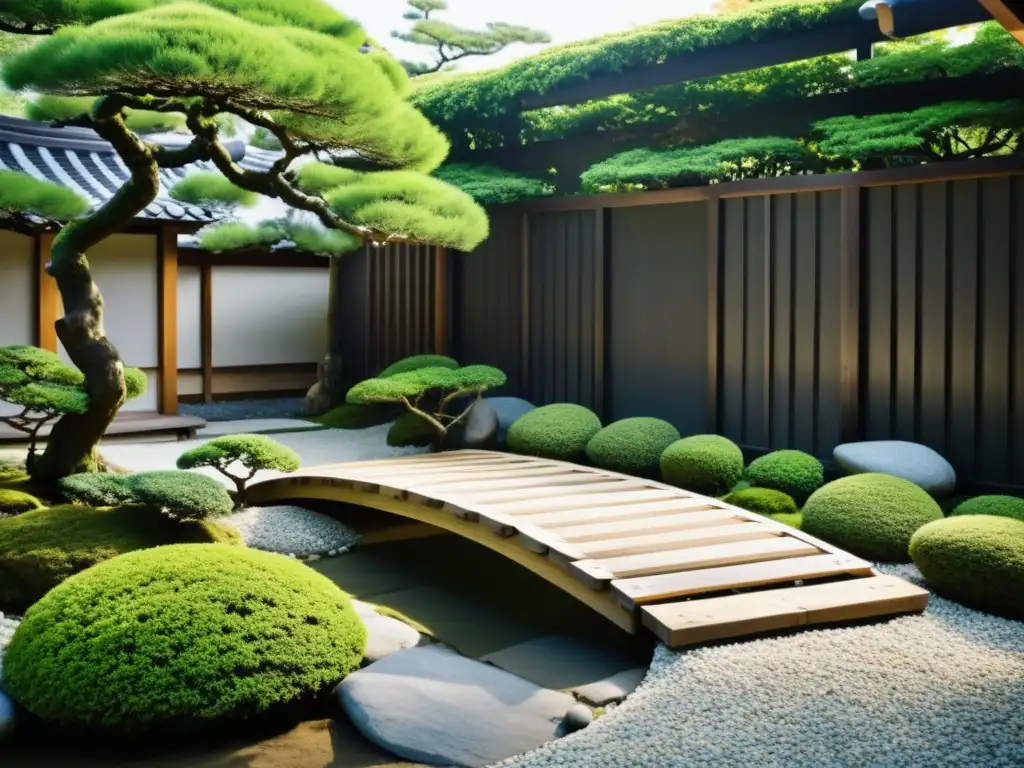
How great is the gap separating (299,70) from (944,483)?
4.62 meters

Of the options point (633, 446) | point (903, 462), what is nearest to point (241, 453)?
point (633, 446)

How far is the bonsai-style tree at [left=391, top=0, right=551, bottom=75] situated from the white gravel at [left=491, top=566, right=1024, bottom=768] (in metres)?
15.2

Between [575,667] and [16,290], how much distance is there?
7.92m

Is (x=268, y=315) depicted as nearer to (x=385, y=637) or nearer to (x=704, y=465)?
(x=704, y=465)

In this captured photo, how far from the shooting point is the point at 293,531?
7.24 metres

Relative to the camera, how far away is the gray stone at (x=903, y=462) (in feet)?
22.8

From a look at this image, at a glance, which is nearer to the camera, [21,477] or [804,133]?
[21,477]

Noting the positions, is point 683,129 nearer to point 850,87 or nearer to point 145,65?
point 850,87

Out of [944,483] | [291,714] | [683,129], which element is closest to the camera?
[291,714]

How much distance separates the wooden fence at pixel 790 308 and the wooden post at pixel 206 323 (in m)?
4.45

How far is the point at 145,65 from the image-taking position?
17.1 feet

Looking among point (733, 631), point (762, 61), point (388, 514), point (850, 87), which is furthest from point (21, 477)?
point (850, 87)

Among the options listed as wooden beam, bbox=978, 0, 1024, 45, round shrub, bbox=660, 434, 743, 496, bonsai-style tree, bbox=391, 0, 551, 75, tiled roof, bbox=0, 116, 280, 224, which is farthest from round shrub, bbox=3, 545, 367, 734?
bonsai-style tree, bbox=391, 0, 551, 75

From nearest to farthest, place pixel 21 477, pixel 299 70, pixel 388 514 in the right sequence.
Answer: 1. pixel 299 70
2. pixel 21 477
3. pixel 388 514
